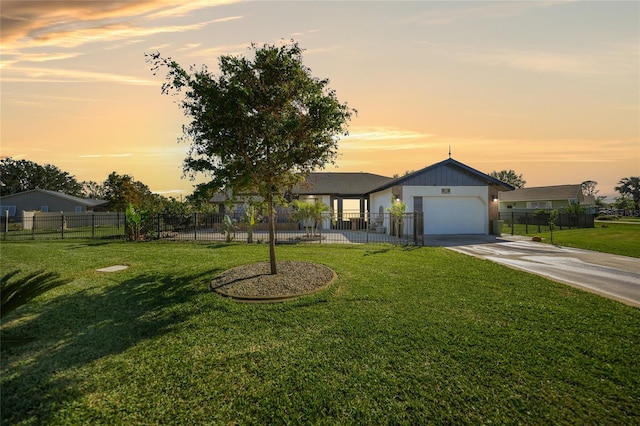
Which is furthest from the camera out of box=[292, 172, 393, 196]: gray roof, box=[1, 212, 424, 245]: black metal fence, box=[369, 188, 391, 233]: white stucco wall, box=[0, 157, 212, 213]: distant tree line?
box=[0, 157, 212, 213]: distant tree line

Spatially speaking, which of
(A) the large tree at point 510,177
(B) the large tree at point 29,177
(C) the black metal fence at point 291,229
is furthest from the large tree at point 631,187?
(B) the large tree at point 29,177

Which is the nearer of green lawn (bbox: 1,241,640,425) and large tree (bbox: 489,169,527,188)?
green lawn (bbox: 1,241,640,425)

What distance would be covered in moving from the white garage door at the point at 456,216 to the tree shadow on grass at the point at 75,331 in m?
17.4

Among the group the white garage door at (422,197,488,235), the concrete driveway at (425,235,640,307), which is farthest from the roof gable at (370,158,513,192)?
the concrete driveway at (425,235,640,307)

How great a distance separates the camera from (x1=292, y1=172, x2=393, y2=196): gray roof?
91.8 ft

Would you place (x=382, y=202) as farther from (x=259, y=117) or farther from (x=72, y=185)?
(x=72, y=185)

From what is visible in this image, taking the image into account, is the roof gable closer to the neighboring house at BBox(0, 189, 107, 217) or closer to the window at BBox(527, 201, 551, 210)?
the window at BBox(527, 201, 551, 210)

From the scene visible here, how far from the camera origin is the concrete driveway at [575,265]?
8.27 meters

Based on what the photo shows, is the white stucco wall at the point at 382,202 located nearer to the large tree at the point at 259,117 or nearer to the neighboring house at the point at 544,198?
the large tree at the point at 259,117

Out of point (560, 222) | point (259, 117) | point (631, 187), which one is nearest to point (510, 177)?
point (631, 187)

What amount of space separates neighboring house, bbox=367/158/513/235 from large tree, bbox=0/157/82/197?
8020cm

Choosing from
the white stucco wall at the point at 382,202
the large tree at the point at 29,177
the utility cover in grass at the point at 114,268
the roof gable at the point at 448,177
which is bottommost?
the utility cover in grass at the point at 114,268

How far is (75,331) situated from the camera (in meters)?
5.39

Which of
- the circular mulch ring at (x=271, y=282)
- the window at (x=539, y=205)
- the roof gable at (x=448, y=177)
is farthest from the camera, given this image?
the window at (x=539, y=205)
